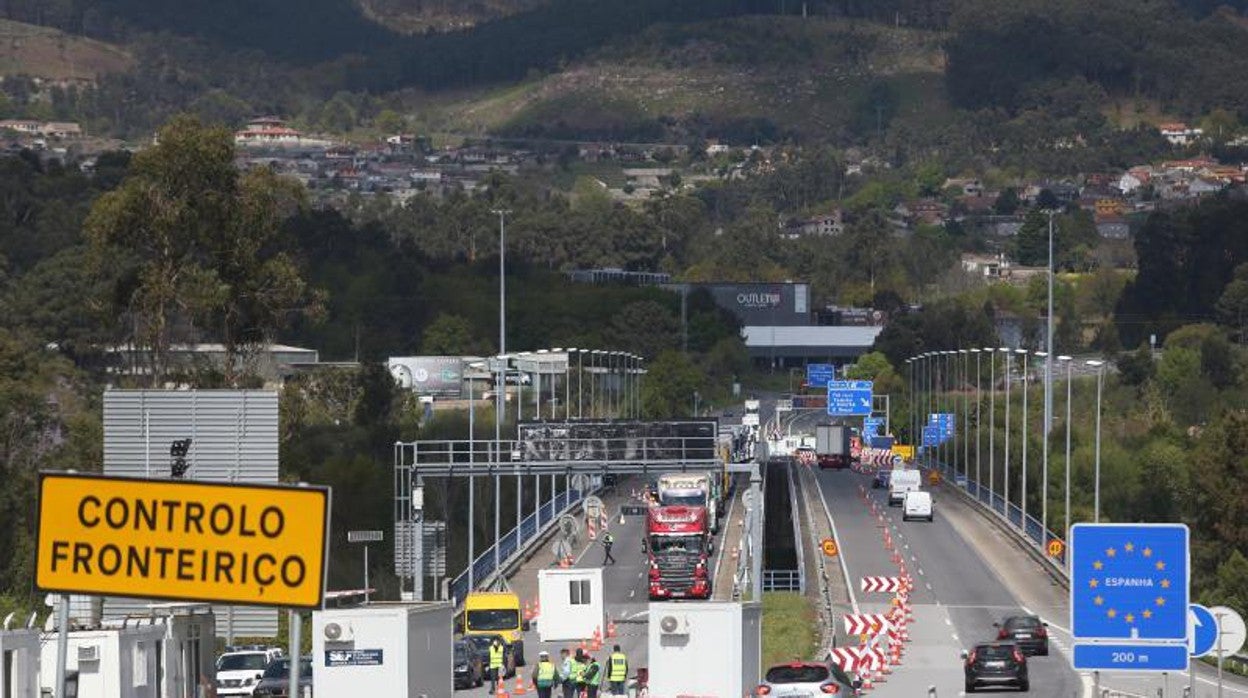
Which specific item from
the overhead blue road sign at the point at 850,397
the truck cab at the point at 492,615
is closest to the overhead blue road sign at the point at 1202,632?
the truck cab at the point at 492,615

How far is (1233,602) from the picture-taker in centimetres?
9194

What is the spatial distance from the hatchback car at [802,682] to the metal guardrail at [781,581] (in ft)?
152

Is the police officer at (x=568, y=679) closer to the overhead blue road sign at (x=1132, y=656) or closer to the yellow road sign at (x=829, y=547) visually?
the overhead blue road sign at (x=1132, y=656)

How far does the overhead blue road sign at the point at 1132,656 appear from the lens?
25312 mm

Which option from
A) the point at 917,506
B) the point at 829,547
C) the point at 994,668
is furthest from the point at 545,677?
the point at 917,506

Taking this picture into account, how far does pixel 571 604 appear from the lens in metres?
71.2

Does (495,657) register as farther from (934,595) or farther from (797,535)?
(797,535)

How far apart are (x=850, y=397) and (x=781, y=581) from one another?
94.5 meters

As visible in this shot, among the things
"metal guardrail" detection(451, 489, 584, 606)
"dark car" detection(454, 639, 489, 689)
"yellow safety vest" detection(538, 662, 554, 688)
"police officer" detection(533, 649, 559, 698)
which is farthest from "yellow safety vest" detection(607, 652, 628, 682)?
"metal guardrail" detection(451, 489, 584, 606)

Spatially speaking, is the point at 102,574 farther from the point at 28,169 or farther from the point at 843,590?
the point at 28,169

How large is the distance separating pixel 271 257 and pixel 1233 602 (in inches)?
1318

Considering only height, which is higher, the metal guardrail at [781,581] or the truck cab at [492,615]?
the metal guardrail at [781,581]

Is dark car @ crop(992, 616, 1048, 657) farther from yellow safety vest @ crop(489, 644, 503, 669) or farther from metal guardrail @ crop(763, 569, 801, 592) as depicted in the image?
metal guardrail @ crop(763, 569, 801, 592)

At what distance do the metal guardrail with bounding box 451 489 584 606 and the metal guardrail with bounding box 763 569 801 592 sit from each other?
8789 mm
